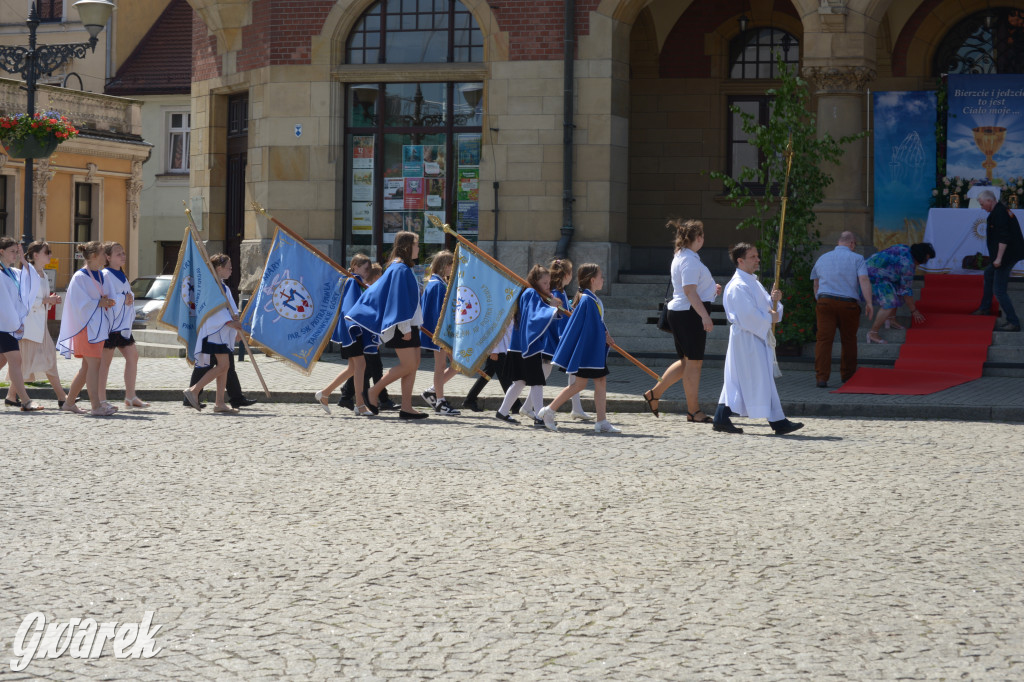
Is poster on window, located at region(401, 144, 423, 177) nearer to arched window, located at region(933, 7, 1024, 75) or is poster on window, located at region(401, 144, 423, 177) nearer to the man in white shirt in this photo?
arched window, located at region(933, 7, 1024, 75)

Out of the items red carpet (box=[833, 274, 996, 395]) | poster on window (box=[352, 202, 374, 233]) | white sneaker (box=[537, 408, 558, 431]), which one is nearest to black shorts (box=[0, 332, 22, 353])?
white sneaker (box=[537, 408, 558, 431])

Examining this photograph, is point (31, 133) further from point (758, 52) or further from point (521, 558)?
point (521, 558)

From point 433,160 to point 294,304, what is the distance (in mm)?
8057

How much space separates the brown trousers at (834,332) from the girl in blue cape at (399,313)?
4.90m

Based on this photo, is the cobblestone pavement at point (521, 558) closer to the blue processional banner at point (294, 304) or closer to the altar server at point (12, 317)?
the altar server at point (12, 317)

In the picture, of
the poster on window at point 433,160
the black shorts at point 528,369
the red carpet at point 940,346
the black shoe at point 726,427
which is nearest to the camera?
the black shoe at point 726,427

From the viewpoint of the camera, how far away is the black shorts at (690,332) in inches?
499

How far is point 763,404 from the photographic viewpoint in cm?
1177

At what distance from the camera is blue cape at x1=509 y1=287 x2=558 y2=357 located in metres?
12.5

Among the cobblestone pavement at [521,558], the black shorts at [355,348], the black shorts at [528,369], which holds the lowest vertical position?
the cobblestone pavement at [521,558]

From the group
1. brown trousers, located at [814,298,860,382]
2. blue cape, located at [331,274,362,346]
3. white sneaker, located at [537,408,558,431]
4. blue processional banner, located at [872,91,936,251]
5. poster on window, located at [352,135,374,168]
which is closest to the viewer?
white sneaker, located at [537,408,558,431]

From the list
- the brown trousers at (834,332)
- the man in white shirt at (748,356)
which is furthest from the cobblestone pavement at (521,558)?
the brown trousers at (834,332)

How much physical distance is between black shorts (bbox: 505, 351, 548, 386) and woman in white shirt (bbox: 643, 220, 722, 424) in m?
1.25

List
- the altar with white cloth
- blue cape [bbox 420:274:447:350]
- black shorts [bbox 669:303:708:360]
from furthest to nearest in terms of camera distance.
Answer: the altar with white cloth, blue cape [bbox 420:274:447:350], black shorts [bbox 669:303:708:360]
